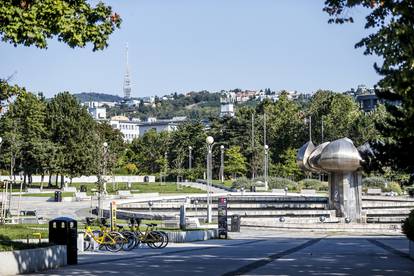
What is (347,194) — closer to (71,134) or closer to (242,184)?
(242,184)

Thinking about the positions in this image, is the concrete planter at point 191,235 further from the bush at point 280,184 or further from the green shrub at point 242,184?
the bush at point 280,184

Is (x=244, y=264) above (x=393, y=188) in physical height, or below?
below

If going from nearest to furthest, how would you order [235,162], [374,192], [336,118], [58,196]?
[58,196] < [374,192] < [336,118] < [235,162]

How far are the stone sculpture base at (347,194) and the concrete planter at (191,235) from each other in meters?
11.9

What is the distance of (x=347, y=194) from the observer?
4650cm

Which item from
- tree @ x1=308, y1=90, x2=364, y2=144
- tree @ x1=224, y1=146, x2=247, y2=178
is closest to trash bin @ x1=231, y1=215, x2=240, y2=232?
tree @ x1=308, y1=90, x2=364, y2=144

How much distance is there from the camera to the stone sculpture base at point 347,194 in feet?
152

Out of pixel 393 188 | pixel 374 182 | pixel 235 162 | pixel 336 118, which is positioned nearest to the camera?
pixel 393 188

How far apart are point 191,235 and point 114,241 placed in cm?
912

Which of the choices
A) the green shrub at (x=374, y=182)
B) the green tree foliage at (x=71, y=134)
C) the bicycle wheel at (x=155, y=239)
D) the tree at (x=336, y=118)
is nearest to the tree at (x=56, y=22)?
the bicycle wheel at (x=155, y=239)

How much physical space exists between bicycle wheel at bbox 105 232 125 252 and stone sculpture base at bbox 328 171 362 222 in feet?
77.6

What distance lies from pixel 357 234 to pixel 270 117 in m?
70.7

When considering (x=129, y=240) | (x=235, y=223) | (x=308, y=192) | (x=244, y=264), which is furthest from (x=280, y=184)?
(x=244, y=264)

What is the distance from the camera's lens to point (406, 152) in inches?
751
